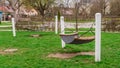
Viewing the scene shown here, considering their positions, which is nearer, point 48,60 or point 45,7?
point 48,60

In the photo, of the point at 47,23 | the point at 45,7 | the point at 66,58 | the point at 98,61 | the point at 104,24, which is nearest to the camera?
the point at 98,61

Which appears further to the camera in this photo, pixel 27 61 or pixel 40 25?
pixel 40 25

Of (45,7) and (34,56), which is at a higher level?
(45,7)

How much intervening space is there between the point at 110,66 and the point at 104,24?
13.9 metres

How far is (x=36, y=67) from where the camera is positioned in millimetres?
6742

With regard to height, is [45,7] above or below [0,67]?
above

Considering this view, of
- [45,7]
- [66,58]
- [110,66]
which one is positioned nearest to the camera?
[110,66]

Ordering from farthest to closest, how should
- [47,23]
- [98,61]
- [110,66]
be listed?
[47,23] < [98,61] < [110,66]

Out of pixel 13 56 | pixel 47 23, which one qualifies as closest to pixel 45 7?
pixel 47 23

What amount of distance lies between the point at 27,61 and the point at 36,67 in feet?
2.89

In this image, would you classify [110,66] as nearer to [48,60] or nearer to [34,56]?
[48,60]

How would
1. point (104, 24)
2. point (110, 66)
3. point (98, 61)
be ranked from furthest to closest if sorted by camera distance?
1. point (104, 24)
2. point (98, 61)
3. point (110, 66)

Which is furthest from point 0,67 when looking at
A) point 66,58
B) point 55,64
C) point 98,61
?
point 98,61

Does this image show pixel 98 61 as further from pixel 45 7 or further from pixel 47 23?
pixel 45 7
